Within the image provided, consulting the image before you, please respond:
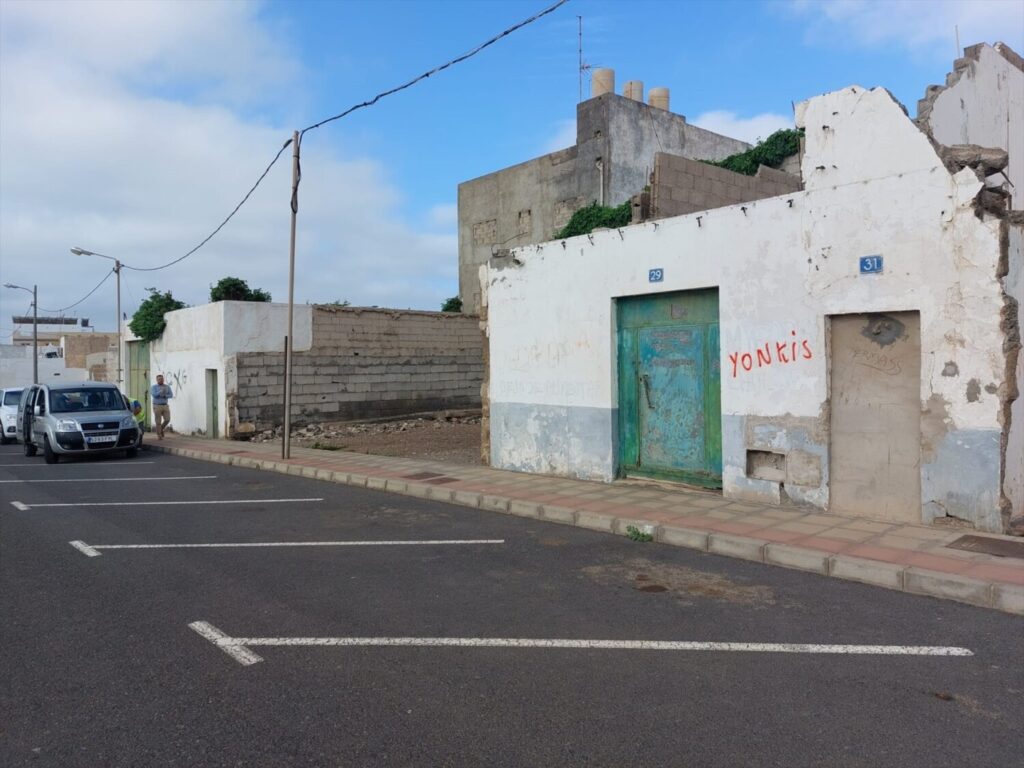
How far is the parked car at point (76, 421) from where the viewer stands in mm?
16750

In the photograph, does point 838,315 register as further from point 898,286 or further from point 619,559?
point 619,559

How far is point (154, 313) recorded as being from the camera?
24.1 meters

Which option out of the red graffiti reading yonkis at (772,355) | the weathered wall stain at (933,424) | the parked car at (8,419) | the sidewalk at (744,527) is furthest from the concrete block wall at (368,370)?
the weathered wall stain at (933,424)

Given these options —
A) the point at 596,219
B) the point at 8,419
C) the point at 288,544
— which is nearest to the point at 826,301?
the point at 288,544

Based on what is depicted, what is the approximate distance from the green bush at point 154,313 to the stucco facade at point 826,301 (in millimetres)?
17128

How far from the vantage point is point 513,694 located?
4.09 meters

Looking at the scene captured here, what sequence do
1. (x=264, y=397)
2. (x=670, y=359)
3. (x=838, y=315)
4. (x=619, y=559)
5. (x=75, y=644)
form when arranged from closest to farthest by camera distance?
1. (x=75, y=644)
2. (x=619, y=559)
3. (x=838, y=315)
4. (x=670, y=359)
5. (x=264, y=397)

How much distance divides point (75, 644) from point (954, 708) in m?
5.10

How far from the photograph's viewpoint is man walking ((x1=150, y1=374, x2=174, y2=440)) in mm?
21125

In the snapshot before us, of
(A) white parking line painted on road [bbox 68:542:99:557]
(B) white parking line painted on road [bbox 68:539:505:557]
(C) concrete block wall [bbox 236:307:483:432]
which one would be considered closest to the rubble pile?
(C) concrete block wall [bbox 236:307:483:432]

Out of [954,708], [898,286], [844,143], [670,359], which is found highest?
[844,143]

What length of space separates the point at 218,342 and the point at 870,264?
55.6 feet

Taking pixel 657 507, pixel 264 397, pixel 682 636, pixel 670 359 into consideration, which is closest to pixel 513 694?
pixel 682 636

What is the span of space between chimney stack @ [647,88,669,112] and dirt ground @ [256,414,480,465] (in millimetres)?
18391
